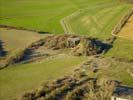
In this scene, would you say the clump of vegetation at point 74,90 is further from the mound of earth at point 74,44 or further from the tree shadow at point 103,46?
the tree shadow at point 103,46

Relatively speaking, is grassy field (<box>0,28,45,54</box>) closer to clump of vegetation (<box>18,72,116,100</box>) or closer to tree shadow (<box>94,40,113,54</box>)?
tree shadow (<box>94,40,113,54</box>)

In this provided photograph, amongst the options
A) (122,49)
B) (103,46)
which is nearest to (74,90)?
(103,46)

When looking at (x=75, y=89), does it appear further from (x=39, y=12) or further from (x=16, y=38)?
(x=39, y=12)

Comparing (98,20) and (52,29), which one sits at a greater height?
(98,20)

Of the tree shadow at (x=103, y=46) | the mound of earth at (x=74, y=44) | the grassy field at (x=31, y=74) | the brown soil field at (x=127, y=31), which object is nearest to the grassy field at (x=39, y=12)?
the mound of earth at (x=74, y=44)

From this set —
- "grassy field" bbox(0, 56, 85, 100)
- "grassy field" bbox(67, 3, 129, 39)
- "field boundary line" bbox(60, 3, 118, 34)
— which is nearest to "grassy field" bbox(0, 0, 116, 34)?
"field boundary line" bbox(60, 3, 118, 34)
